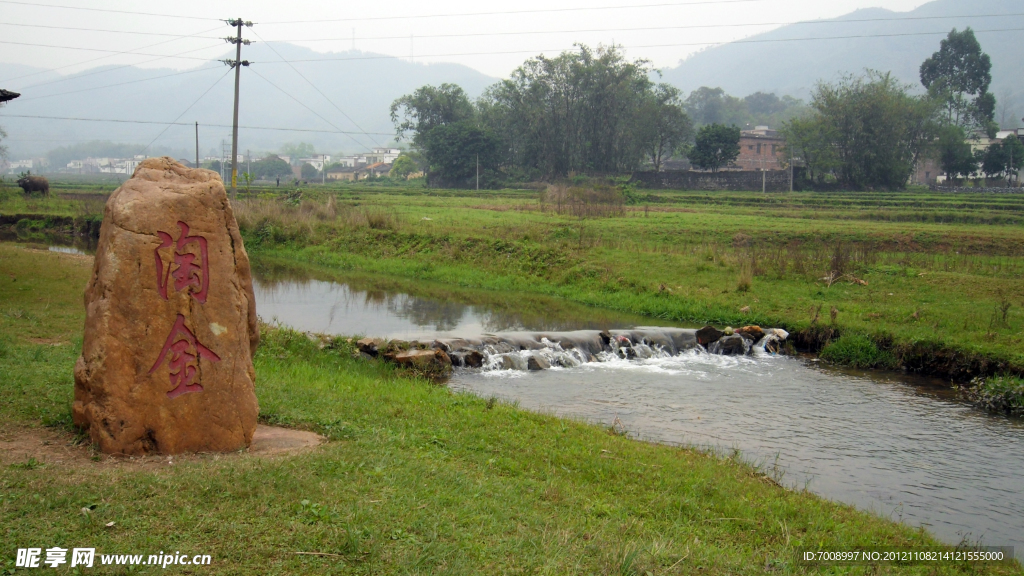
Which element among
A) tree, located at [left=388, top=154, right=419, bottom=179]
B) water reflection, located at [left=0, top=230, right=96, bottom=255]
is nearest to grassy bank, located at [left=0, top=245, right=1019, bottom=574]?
water reflection, located at [left=0, top=230, right=96, bottom=255]

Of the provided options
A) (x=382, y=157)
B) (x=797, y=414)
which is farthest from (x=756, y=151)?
(x=382, y=157)

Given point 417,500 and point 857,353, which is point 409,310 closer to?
point 857,353

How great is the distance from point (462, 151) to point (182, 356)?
5975cm

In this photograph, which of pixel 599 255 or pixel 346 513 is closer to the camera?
pixel 346 513

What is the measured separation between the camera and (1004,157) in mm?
53969

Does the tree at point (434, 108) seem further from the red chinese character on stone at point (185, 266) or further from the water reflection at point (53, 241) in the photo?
the red chinese character on stone at point (185, 266)

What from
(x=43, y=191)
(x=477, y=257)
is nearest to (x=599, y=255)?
(x=477, y=257)

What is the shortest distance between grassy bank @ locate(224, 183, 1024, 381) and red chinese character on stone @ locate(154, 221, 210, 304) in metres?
12.9

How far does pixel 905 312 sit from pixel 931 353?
85.6 inches

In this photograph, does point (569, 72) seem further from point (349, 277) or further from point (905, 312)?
point (905, 312)

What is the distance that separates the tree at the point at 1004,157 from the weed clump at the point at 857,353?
4949cm

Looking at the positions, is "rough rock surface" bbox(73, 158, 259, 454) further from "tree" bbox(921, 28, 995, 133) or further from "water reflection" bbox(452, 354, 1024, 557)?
"tree" bbox(921, 28, 995, 133)

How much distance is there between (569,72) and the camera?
62.8 meters

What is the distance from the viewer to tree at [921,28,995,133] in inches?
2621
